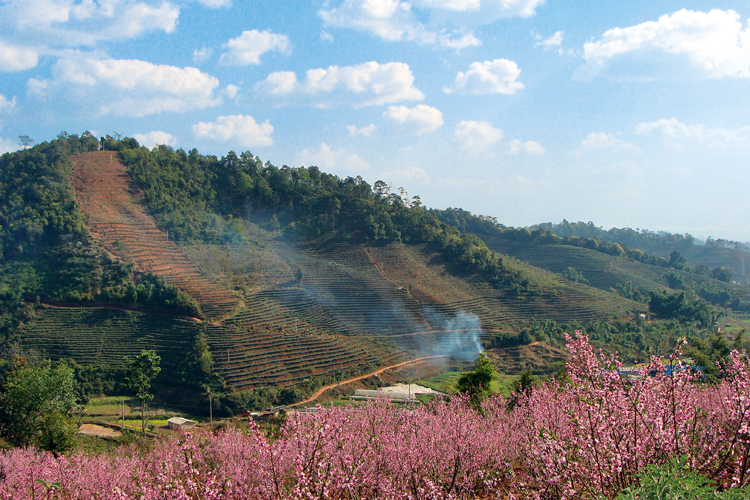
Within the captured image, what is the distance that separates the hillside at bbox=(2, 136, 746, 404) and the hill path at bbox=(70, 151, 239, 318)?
187 mm

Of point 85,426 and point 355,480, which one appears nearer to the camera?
point 355,480

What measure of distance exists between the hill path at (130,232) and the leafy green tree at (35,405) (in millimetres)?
12366

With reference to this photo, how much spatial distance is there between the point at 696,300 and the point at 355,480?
52333 millimetres

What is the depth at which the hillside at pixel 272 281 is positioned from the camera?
3394 cm

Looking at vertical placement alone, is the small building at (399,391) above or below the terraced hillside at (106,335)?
below

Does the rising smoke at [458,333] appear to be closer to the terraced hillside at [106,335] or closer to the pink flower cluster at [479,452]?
the terraced hillside at [106,335]

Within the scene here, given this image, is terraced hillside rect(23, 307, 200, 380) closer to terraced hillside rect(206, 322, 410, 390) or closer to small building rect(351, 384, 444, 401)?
terraced hillside rect(206, 322, 410, 390)

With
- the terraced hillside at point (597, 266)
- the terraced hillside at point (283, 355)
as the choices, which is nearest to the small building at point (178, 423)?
the terraced hillside at point (283, 355)

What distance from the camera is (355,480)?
6.84 m

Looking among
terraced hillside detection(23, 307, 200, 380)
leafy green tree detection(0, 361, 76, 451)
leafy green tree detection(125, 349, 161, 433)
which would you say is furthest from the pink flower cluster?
terraced hillside detection(23, 307, 200, 380)

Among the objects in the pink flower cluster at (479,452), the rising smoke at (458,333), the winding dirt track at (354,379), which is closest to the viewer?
the pink flower cluster at (479,452)

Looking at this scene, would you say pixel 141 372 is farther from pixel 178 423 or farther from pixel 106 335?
pixel 106 335

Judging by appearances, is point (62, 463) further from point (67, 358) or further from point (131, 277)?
point (131, 277)

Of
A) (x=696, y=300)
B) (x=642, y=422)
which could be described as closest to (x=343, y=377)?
(x=642, y=422)
